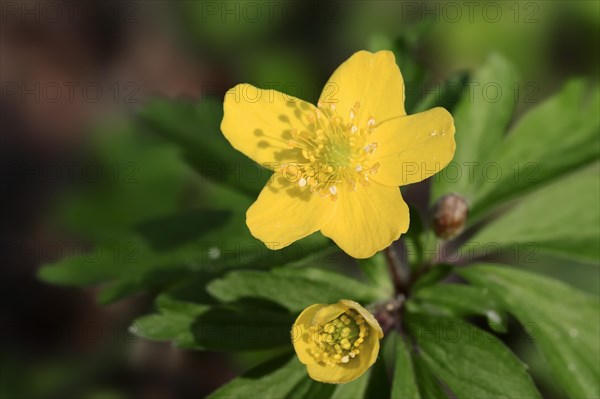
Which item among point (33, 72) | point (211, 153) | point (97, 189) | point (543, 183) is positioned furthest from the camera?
point (33, 72)

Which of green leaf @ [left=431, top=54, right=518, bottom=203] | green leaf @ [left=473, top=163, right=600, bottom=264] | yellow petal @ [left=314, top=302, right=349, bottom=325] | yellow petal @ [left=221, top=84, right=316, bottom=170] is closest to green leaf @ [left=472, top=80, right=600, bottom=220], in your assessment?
green leaf @ [left=431, top=54, right=518, bottom=203]

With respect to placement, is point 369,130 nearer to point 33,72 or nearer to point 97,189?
point 97,189

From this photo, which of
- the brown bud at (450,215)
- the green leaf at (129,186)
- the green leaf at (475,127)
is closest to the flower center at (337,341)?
the brown bud at (450,215)

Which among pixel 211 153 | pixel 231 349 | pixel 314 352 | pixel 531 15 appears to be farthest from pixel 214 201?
pixel 531 15

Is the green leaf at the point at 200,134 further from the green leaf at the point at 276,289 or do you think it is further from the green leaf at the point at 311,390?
the green leaf at the point at 311,390

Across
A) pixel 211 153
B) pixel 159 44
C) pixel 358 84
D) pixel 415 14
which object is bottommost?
pixel 358 84

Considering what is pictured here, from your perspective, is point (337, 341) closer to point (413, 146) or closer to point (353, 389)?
point (353, 389)
